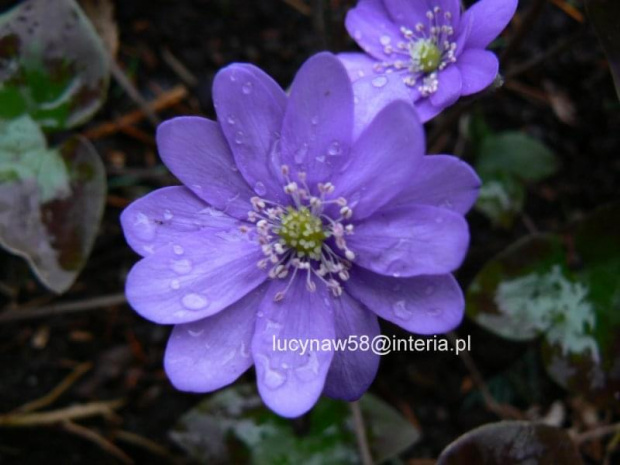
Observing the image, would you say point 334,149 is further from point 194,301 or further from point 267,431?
point 267,431

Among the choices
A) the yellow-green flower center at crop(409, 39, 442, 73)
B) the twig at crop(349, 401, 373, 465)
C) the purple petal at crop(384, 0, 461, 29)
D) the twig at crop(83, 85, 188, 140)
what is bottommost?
the twig at crop(349, 401, 373, 465)

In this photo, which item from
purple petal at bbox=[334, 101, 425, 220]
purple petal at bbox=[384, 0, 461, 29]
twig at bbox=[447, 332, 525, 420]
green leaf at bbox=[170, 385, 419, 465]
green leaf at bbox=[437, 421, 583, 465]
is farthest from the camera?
twig at bbox=[447, 332, 525, 420]

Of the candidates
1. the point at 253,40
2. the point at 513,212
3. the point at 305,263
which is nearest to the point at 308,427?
the point at 305,263

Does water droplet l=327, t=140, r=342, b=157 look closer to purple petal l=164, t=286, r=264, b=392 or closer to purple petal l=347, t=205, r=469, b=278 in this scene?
purple petal l=347, t=205, r=469, b=278

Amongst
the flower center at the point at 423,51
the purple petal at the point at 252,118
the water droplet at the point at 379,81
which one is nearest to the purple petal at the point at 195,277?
the purple petal at the point at 252,118

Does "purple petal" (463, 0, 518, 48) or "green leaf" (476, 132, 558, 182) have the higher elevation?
"purple petal" (463, 0, 518, 48)

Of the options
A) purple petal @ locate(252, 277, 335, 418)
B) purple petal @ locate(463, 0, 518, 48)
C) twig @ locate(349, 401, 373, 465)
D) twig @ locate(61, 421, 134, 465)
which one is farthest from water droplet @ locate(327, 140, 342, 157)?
twig @ locate(61, 421, 134, 465)
